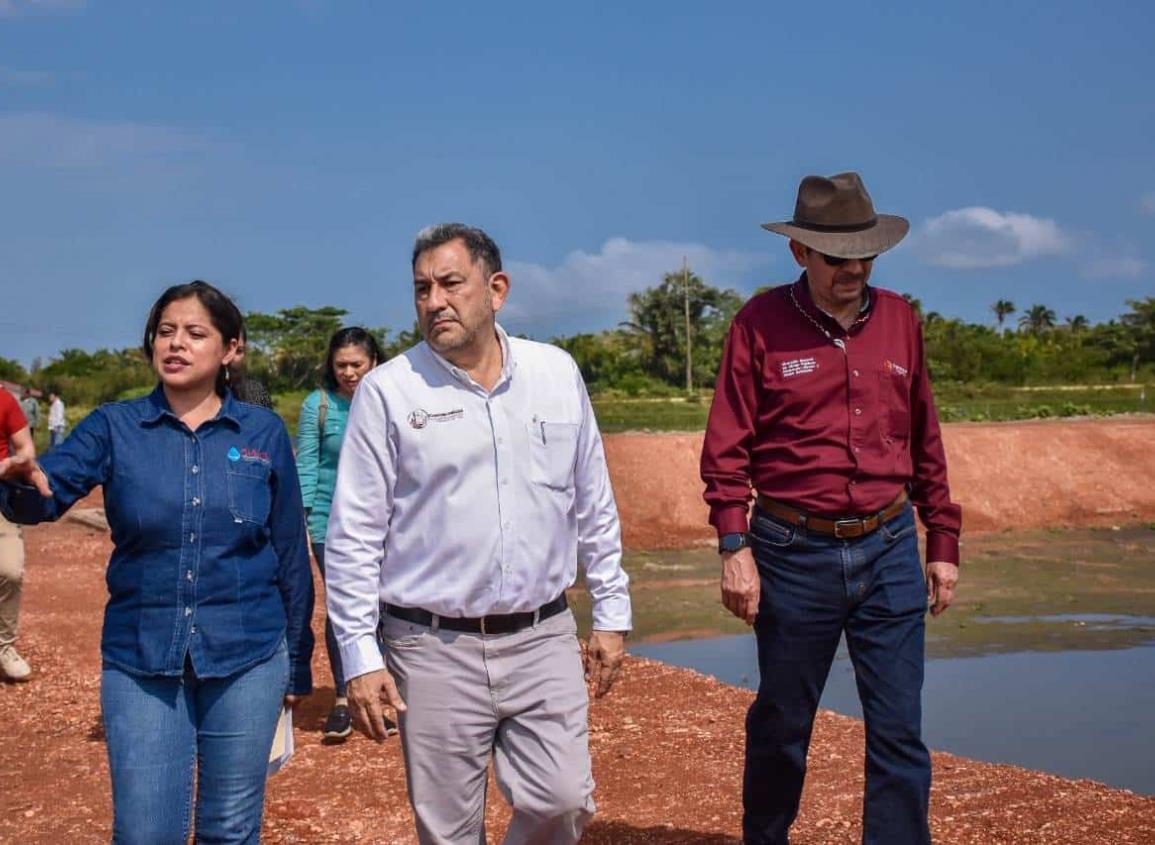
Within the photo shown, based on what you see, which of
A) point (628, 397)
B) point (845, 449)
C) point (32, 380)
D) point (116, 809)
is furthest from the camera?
point (32, 380)

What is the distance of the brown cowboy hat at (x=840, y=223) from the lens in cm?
460

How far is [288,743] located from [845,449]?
76.1 inches

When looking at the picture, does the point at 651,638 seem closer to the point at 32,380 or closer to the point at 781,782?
the point at 781,782

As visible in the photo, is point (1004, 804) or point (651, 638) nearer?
point (1004, 804)

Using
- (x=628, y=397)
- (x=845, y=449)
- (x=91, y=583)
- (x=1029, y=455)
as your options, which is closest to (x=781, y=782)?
(x=845, y=449)

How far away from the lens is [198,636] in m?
3.65

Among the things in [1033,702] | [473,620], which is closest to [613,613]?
[473,620]

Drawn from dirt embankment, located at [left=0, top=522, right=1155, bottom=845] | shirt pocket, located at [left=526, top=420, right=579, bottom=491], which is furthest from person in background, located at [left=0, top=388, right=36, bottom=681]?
shirt pocket, located at [left=526, top=420, right=579, bottom=491]

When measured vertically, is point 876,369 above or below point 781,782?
above

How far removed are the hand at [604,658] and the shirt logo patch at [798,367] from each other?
108cm

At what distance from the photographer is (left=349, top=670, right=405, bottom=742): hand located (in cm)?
368

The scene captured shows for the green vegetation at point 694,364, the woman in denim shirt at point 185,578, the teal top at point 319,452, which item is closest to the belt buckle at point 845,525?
the woman in denim shirt at point 185,578

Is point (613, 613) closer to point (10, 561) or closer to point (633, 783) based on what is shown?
point (633, 783)

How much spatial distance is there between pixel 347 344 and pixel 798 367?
10.2 feet
